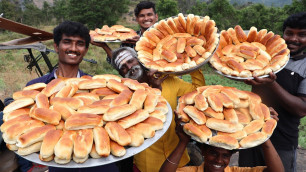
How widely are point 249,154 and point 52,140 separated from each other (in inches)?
98.0

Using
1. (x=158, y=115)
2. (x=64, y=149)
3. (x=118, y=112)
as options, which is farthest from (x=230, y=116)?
(x=64, y=149)

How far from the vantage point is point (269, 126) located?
177cm

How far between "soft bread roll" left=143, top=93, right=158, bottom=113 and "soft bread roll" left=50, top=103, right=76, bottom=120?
1.83ft

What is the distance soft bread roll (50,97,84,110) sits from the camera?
5.11ft

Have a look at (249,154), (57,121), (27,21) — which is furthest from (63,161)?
(27,21)

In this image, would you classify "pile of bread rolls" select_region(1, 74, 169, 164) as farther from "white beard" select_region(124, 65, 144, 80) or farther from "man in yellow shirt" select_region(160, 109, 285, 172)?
"white beard" select_region(124, 65, 144, 80)

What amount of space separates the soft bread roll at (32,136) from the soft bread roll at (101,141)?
0.33 m

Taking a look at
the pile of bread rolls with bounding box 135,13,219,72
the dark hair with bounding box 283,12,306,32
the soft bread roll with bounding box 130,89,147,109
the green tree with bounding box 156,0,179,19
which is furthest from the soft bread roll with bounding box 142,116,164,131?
the green tree with bounding box 156,0,179,19

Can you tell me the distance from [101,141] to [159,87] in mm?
1242

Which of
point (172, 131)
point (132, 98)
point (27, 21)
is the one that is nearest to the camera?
point (132, 98)

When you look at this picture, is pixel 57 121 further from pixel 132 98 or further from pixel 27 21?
pixel 27 21

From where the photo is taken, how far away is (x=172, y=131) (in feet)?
8.35

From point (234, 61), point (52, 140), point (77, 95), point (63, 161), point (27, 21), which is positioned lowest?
point (27, 21)

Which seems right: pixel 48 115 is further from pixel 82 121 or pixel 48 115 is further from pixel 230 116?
pixel 230 116
